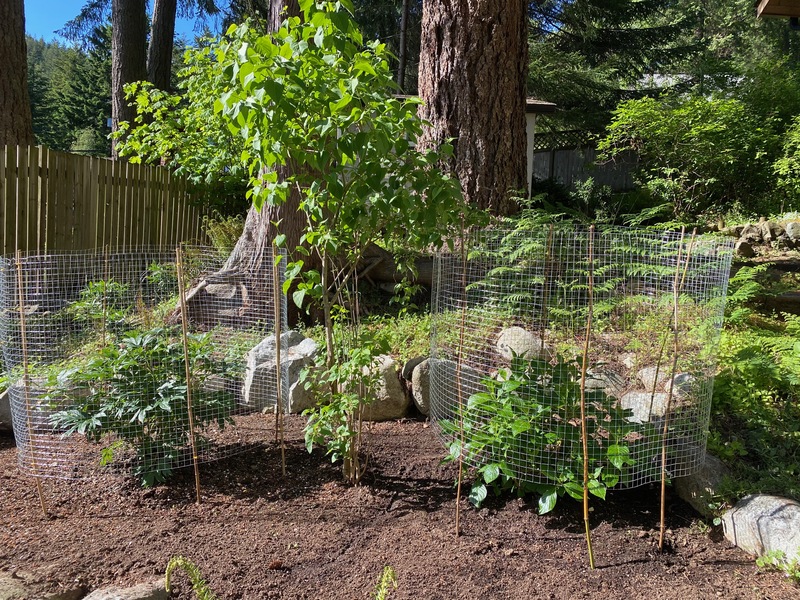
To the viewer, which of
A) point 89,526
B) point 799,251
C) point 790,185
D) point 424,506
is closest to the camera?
point 89,526

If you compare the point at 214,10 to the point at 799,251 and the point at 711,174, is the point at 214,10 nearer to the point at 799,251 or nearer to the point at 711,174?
the point at 711,174

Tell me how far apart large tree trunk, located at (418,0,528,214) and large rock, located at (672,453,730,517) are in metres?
2.85

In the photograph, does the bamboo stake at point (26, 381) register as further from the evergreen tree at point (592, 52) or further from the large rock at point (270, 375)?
the evergreen tree at point (592, 52)

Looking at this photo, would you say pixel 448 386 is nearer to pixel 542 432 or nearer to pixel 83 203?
pixel 542 432

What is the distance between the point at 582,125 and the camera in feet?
49.2

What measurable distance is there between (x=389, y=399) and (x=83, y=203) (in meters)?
4.38

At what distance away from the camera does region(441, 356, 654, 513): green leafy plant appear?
2893 mm

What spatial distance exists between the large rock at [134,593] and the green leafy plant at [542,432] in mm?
1450

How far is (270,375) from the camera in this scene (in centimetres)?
414

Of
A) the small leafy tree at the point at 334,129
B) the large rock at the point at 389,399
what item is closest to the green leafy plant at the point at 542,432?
the small leafy tree at the point at 334,129

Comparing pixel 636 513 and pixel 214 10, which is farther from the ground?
pixel 214 10

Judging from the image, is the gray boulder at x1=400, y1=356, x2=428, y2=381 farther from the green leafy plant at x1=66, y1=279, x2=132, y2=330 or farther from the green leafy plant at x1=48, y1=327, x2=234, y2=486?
the green leafy plant at x1=66, y1=279, x2=132, y2=330

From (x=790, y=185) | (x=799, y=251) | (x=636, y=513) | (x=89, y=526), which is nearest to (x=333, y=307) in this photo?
(x=89, y=526)

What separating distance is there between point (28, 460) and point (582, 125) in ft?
47.8
